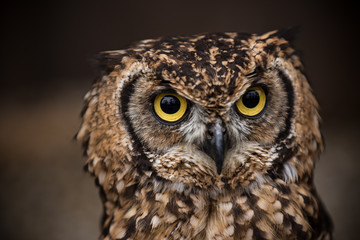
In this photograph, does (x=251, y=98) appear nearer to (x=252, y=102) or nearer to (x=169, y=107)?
(x=252, y=102)

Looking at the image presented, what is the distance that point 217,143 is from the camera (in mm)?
1192

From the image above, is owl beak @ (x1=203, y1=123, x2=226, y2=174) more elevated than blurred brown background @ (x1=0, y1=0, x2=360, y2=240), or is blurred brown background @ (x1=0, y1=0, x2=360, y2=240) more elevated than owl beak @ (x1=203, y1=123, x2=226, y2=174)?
owl beak @ (x1=203, y1=123, x2=226, y2=174)

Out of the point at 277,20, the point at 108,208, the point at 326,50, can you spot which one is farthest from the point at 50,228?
the point at 326,50

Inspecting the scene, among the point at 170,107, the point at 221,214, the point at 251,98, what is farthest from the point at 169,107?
the point at 221,214

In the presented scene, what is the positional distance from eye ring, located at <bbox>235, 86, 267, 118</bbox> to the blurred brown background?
2303 mm

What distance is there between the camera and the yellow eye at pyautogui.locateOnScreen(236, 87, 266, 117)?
1252mm

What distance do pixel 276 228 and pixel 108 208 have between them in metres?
0.61

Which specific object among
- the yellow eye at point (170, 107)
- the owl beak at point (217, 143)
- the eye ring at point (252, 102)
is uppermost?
the eye ring at point (252, 102)

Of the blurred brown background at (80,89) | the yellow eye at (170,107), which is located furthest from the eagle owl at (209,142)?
the blurred brown background at (80,89)

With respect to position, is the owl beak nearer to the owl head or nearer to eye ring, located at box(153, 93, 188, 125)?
the owl head

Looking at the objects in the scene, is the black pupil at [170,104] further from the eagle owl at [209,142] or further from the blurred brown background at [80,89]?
the blurred brown background at [80,89]

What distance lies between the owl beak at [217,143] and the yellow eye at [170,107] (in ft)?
0.39

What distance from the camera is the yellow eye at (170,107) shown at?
1.26 metres

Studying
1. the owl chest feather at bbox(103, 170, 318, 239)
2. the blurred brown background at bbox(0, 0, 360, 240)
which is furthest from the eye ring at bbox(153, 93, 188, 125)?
the blurred brown background at bbox(0, 0, 360, 240)
